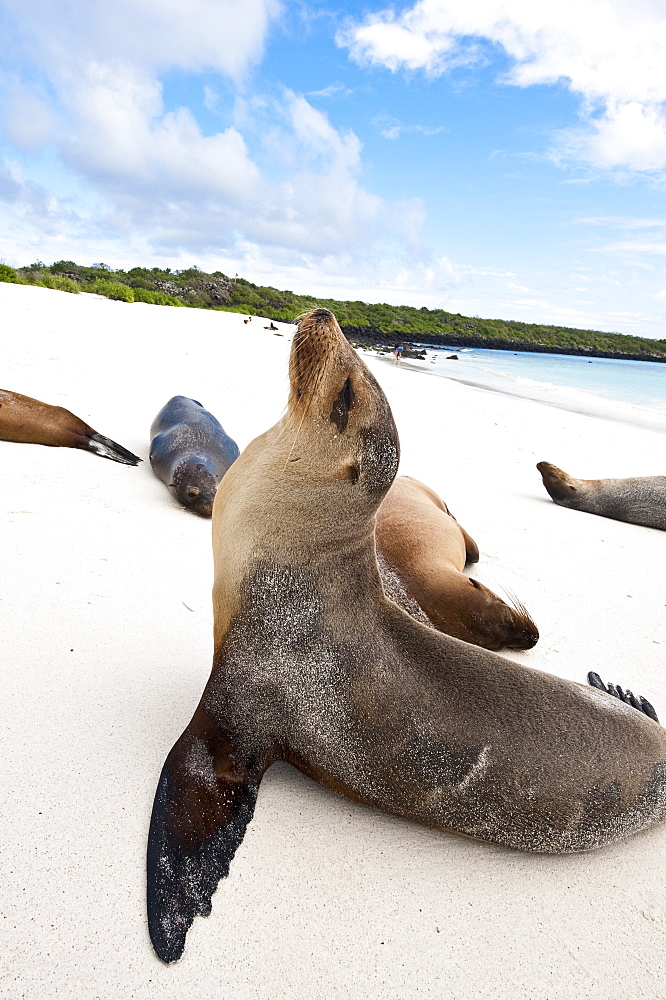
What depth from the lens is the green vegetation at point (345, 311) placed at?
79.9ft

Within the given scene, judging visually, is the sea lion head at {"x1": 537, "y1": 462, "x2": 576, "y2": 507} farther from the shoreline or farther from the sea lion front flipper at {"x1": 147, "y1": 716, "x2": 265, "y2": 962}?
the shoreline

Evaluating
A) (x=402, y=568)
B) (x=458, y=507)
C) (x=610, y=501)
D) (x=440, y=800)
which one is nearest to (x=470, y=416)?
(x=610, y=501)

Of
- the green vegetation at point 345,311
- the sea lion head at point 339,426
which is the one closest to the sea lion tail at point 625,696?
the sea lion head at point 339,426

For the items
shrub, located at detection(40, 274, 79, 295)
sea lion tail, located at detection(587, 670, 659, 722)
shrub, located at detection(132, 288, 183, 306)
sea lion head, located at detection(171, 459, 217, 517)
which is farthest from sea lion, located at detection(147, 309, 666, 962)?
shrub, located at detection(132, 288, 183, 306)

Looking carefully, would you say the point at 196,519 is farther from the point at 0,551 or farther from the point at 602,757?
the point at 602,757

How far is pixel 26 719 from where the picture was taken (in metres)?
2.12

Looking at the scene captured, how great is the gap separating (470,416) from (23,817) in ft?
30.4

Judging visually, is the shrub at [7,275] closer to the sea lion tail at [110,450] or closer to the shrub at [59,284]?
the shrub at [59,284]

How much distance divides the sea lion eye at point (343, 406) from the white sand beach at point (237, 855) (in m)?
1.15

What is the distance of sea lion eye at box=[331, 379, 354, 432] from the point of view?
2.11 meters

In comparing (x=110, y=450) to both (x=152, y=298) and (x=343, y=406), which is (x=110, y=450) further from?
(x=152, y=298)

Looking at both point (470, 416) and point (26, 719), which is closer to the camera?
point (26, 719)

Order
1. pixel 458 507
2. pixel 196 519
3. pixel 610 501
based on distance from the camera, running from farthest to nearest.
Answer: pixel 610 501
pixel 458 507
pixel 196 519

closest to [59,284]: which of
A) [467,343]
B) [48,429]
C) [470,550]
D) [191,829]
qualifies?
[48,429]
